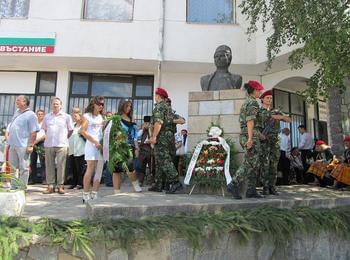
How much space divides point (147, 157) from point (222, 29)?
574 cm

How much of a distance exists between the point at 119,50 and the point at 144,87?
176 centimetres

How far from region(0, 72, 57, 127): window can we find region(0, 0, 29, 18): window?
Answer: 193cm

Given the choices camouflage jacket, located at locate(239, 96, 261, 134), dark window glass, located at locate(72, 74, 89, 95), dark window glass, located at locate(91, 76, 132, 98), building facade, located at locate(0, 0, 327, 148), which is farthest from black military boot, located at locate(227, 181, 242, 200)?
dark window glass, located at locate(72, 74, 89, 95)

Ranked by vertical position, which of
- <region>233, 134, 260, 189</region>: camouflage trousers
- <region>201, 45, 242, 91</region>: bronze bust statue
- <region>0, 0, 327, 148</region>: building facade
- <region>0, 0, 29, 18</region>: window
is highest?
<region>0, 0, 29, 18</region>: window

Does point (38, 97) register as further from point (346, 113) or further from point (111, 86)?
point (346, 113)

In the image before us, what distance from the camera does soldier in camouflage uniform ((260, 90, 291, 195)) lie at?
20.1 ft

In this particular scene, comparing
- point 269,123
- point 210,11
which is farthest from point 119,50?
point 269,123

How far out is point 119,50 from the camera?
37.6 ft

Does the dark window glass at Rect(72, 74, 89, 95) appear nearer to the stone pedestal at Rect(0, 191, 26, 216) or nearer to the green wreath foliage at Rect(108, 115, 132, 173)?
the green wreath foliage at Rect(108, 115, 132, 173)

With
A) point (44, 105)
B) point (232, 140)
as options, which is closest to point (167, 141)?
point (232, 140)

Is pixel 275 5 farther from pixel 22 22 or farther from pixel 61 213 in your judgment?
pixel 22 22

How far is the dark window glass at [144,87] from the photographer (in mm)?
12734

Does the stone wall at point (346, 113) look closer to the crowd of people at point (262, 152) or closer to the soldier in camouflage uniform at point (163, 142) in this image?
the crowd of people at point (262, 152)

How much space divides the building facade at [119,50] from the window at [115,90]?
33 mm
